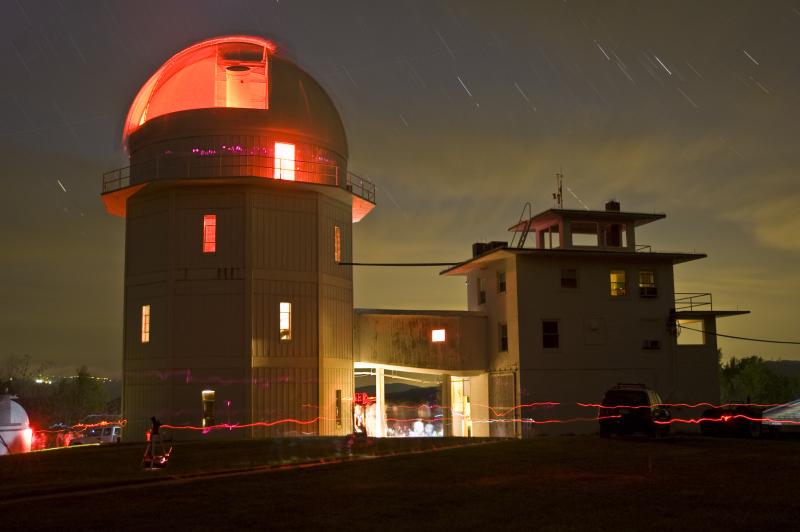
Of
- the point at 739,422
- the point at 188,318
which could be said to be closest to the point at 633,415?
the point at 739,422

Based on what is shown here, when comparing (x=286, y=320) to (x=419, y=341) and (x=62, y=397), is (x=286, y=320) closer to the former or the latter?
(x=419, y=341)

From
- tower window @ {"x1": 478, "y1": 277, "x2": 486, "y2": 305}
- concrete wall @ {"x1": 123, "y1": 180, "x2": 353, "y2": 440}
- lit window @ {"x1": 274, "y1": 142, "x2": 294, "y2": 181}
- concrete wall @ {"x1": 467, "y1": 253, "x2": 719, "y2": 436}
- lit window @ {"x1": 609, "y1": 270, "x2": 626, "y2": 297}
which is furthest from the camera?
tower window @ {"x1": 478, "y1": 277, "x2": 486, "y2": 305}

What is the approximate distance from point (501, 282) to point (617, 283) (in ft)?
15.9

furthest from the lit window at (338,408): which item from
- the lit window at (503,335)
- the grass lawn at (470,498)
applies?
the grass lawn at (470,498)

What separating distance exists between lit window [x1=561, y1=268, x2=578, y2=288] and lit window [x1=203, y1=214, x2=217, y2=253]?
1408cm

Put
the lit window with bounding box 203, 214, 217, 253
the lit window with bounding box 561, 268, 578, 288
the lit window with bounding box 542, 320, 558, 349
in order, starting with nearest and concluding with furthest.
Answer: the lit window with bounding box 203, 214, 217, 253, the lit window with bounding box 542, 320, 558, 349, the lit window with bounding box 561, 268, 578, 288

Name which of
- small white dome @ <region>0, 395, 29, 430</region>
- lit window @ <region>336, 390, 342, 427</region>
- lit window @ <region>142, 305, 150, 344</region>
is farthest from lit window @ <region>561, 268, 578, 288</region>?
small white dome @ <region>0, 395, 29, 430</region>

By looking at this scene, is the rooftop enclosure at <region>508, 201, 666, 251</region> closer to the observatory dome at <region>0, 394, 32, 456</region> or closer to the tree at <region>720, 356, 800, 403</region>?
the observatory dome at <region>0, 394, 32, 456</region>

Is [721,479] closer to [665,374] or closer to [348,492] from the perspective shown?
[348,492]

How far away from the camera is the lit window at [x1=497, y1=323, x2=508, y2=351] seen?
3466 cm

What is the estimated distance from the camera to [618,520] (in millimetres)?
9992

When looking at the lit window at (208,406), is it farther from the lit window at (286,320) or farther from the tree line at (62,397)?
the tree line at (62,397)

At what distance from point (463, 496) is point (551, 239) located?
2508 centimetres

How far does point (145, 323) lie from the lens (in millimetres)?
30969
